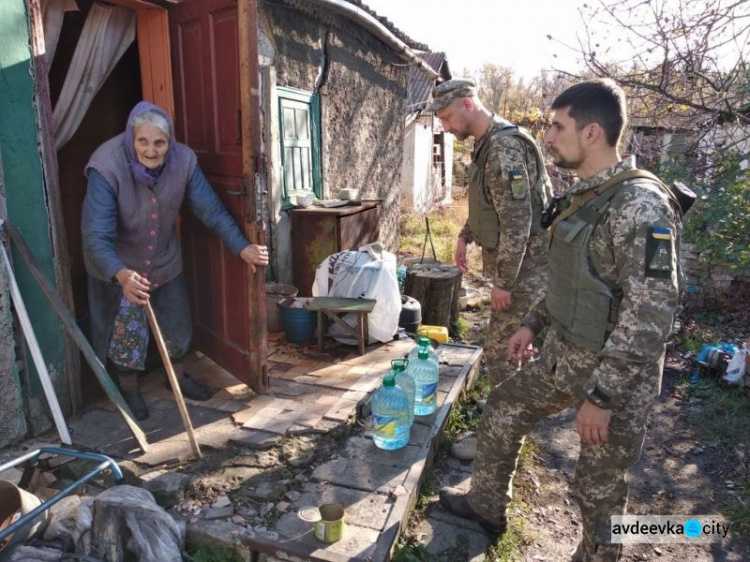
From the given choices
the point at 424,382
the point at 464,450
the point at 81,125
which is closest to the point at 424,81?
the point at 81,125

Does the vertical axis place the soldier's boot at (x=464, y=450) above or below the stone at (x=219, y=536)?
below

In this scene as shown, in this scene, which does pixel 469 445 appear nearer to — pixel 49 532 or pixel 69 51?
pixel 49 532

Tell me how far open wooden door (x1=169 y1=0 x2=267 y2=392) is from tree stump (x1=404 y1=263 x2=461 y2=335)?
2419mm

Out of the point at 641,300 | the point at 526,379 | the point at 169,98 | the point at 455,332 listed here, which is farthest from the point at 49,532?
the point at 455,332

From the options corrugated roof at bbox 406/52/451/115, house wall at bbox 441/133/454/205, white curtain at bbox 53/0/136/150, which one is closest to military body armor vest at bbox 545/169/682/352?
white curtain at bbox 53/0/136/150

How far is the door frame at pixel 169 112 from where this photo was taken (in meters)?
3.12

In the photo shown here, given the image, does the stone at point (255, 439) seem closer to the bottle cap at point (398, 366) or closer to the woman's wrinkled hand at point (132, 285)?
the bottle cap at point (398, 366)

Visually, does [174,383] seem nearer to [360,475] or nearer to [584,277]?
[360,475]

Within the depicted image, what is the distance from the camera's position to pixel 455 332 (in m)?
6.18

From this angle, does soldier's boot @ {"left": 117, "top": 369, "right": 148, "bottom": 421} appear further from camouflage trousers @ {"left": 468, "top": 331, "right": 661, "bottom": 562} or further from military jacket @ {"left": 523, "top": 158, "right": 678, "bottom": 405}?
military jacket @ {"left": 523, "top": 158, "right": 678, "bottom": 405}

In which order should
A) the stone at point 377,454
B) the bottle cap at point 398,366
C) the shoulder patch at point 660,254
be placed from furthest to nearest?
the bottle cap at point 398,366 → the stone at point 377,454 → the shoulder patch at point 660,254

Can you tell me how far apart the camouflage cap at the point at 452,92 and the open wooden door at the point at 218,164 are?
113cm

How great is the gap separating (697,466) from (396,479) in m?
2.38

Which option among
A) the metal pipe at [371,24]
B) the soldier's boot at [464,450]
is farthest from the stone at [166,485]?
the metal pipe at [371,24]
